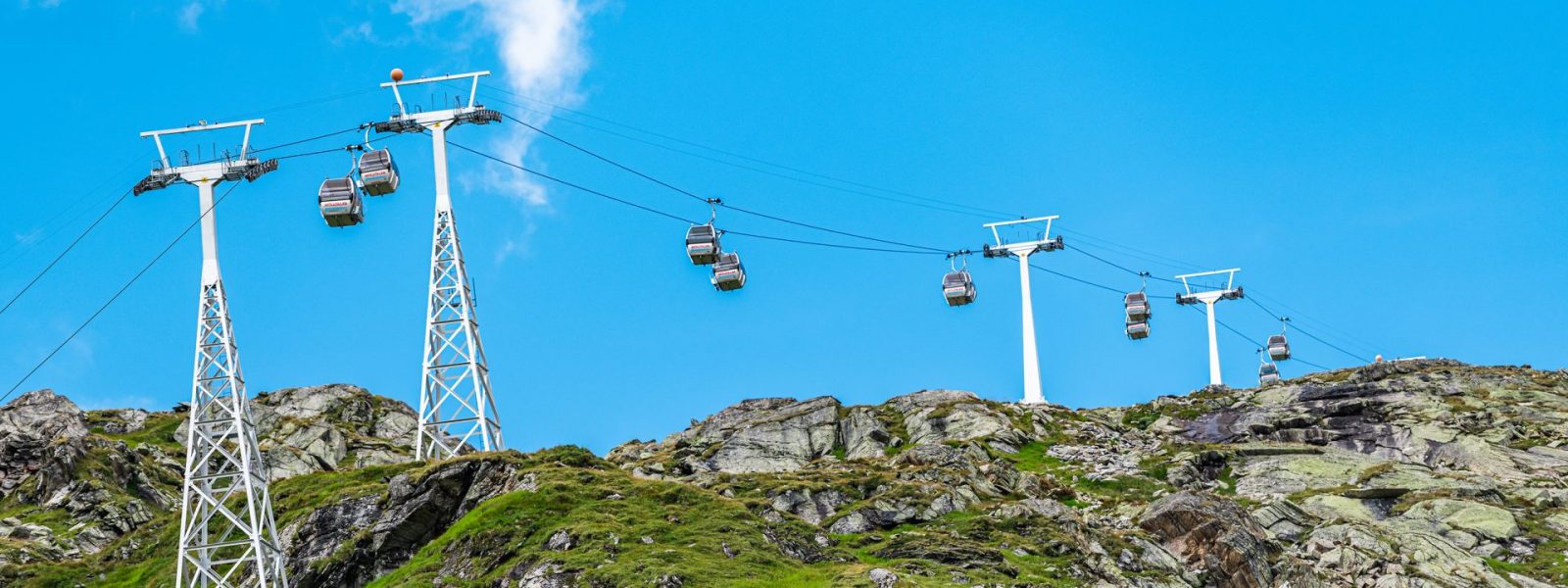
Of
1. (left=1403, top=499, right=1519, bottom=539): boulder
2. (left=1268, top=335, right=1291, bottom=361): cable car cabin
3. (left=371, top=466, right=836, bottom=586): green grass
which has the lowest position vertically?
(left=371, top=466, right=836, bottom=586): green grass

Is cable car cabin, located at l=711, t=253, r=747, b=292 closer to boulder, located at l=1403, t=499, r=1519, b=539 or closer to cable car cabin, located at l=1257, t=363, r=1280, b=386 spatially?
boulder, located at l=1403, t=499, r=1519, b=539

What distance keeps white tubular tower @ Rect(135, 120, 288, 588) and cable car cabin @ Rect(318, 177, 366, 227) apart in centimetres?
301

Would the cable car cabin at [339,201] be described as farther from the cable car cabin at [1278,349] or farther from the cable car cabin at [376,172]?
the cable car cabin at [1278,349]

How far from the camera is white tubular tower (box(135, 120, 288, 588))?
6788cm

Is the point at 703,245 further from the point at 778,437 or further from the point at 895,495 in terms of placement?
the point at 778,437

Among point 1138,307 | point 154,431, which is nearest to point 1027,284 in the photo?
point 1138,307

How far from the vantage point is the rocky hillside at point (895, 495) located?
7331 centimetres

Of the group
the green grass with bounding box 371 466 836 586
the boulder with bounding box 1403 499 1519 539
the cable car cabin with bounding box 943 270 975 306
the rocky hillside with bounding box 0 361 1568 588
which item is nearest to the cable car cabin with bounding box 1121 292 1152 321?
the rocky hillside with bounding box 0 361 1568 588

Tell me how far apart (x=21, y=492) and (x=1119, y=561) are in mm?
64491

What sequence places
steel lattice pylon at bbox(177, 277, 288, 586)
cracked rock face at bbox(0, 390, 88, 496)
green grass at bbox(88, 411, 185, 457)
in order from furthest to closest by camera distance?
green grass at bbox(88, 411, 185, 457)
cracked rock face at bbox(0, 390, 88, 496)
steel lattice pylon at bbox(177, 277, 288, 586)

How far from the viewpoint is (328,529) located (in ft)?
257

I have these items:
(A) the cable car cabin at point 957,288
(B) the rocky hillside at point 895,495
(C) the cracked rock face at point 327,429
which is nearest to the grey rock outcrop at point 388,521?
(B) the rocky hillside at point 895,495

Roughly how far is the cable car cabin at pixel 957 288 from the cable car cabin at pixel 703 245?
95.8 ft

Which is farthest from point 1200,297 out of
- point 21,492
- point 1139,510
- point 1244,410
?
point 21,492
